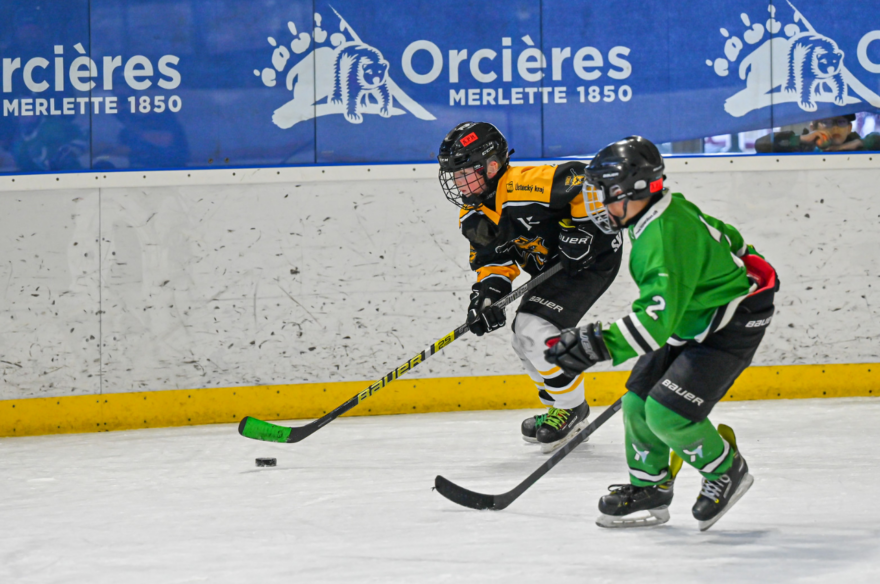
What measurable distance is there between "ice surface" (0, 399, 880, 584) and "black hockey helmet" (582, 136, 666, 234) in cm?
83

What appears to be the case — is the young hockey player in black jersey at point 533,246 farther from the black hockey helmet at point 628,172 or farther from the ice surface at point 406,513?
the black hockey helmet at point 628,172

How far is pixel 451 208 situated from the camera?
4.25 m

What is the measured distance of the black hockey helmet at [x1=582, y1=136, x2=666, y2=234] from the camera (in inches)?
82.9

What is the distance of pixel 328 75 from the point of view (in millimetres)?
4277

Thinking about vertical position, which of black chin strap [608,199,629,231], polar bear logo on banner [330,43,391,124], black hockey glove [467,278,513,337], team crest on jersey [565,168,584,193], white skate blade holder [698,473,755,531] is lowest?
white skate blade holder [698,473,755,531]

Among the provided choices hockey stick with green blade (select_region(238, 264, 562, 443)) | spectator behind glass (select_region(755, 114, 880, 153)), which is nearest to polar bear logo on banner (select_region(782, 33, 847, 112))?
spectator behind glass (select_region(755, 114, 880, 153))

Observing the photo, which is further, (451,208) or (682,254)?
(451,208)

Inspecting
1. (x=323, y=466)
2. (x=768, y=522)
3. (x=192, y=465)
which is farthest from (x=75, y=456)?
(x=768, y=522)

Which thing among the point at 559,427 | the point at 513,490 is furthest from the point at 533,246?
the point at 513,490

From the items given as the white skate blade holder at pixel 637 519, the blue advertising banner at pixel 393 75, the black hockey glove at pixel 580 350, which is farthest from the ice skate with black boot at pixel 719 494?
the blue advertising banner at pixel 393 75

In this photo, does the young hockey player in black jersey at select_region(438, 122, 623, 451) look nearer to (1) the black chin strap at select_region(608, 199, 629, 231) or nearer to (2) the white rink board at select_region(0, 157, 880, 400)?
(2) the white rink board at select_region(0, 157, 880, 400)

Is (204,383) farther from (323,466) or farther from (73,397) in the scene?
(323,466)

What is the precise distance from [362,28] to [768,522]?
298 cm

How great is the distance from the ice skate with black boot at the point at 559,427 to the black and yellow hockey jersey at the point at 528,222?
21.8 inches
